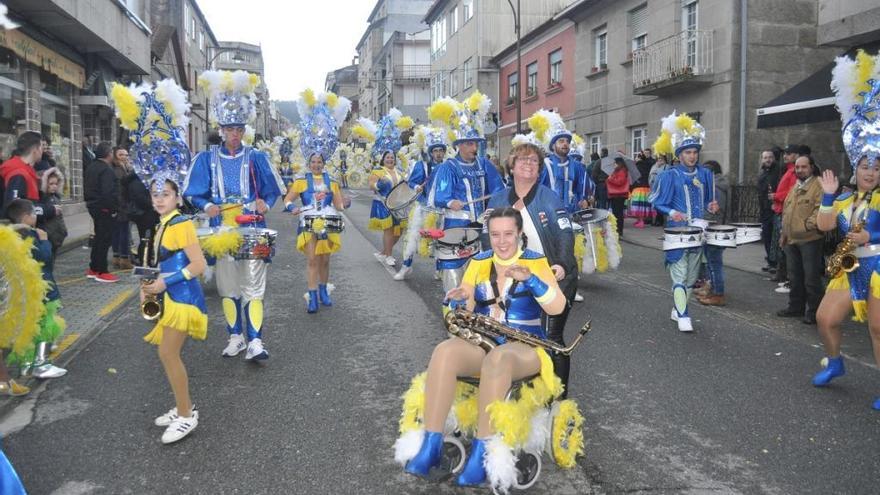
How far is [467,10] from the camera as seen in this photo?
40312mm

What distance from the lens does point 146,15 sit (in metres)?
25.6

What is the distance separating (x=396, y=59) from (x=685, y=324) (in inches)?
2451

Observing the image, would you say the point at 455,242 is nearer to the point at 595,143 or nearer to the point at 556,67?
the point at 595,143

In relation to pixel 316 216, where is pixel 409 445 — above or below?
below

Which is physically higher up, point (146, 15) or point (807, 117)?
point (146, 15)

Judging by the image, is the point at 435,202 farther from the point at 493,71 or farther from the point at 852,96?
the point at 493,71

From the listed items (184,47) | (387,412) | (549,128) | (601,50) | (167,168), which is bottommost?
(387,412)

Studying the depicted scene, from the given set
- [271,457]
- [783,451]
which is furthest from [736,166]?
[271,457]

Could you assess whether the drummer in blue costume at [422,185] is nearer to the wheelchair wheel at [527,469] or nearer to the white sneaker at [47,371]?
the white sneaker at [47,371]

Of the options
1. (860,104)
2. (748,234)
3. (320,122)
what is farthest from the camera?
(320,122)

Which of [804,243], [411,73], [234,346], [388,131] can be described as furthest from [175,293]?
[411,73]

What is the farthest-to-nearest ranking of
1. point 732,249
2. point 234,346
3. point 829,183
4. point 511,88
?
point 511,88
point 732,249
point 234,346
point 829,183

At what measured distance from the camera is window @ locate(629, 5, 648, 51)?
2111 cm

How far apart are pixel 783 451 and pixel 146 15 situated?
26330 millimetres
